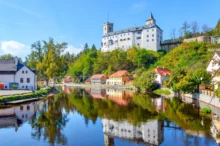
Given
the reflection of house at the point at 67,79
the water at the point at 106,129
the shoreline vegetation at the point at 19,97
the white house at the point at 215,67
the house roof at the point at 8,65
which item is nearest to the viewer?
the water at the point at 106,129

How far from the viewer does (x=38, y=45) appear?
56.3 m

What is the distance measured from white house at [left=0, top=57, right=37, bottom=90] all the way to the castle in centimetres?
5628

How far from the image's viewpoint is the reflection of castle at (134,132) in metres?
14.8

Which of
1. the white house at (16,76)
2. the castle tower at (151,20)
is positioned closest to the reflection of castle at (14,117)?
the white house at (16,76)

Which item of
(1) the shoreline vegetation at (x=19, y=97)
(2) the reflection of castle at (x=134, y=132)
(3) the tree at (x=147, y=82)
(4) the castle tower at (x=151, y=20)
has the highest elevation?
(4) the castle tower at (x=151, y=20)

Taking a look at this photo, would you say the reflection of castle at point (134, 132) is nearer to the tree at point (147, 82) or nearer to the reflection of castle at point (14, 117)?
the reflection of castle at point (14, 117)

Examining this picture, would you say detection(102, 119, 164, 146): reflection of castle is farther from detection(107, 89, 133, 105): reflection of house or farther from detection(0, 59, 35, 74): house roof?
detection(0, 59, 35, 74): house roof

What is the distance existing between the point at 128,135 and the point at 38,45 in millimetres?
46749

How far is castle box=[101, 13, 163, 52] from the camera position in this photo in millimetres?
88125

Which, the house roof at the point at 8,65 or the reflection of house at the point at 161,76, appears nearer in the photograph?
the house roof at the point at 8,65

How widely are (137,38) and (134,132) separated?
3169 inches

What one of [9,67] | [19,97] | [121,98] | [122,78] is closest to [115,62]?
[122,78]

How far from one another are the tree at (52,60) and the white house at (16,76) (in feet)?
15.3

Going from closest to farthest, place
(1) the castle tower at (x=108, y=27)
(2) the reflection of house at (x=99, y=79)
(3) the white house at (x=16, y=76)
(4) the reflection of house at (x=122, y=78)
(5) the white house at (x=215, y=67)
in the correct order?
1. (5) the white house at (x=215, y=67)
2. (3) the white house at (x=16, y=76)
3. (4) the reflection of house at (x=122, y=78)
4. (2) the reflection of house at (x=99, y=79)
5. (1) the castle tower at (x=108, y=27)
